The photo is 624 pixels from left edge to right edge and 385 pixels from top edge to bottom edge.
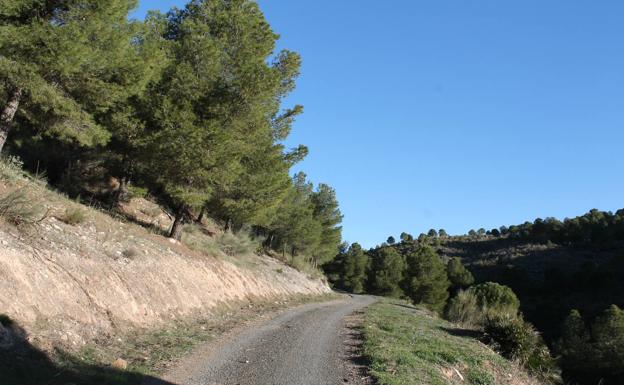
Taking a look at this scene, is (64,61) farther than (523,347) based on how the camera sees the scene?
No

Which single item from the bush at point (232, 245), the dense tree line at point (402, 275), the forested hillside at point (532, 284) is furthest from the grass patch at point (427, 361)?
the dense tree line at point (402, 275)

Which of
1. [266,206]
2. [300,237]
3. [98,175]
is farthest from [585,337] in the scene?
[98,175]

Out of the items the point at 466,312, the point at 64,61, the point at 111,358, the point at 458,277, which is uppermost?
the point at 458,277

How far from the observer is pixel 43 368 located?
22.5 feet

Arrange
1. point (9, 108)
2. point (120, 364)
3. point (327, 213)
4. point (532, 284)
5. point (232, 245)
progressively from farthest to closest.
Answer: point (532, 284), point (327, 213), point (232, 245), point (9, 108), point (120, 364)

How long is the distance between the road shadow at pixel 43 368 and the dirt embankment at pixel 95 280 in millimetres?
374

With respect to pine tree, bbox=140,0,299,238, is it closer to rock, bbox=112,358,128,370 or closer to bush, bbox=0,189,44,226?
bush, bbox=0,189,44,226

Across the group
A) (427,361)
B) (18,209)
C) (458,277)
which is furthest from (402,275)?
(18,209)

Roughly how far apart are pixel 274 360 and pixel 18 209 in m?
6.36

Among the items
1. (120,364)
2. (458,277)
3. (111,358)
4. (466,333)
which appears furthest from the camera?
(458,277)

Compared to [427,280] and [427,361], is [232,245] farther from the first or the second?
[427,280]

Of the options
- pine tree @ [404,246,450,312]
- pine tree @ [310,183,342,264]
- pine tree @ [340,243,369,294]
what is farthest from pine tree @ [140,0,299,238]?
pine tree @ [340,243,369,294]

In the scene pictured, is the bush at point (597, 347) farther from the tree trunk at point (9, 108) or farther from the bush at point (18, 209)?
the tree trunk at point (9, 108)

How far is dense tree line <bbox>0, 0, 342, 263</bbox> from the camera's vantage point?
43.7 ft
